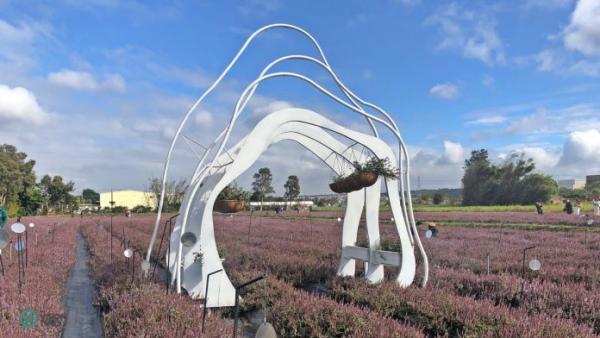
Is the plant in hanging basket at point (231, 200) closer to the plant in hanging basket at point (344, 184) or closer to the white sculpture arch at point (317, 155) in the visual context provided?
the white sculpture arch at point (317, 155)

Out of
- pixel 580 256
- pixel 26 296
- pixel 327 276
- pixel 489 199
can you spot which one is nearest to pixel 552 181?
pixel 489 199

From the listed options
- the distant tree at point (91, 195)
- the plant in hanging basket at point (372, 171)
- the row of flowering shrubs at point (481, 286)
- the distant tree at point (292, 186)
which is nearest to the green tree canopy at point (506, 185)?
the distant tree at point (292, 186)

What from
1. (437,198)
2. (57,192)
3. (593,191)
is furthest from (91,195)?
(593,191)

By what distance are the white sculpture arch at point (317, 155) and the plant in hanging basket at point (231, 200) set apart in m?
0.47

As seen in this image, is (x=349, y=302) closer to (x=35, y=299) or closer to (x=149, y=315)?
(x=149, y=315)

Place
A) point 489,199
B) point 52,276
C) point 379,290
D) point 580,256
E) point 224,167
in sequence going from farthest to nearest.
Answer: point 489,199 → point 580,256 → point 52,276 → point 224,167 → point 379,290

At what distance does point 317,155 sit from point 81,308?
4.31 meters

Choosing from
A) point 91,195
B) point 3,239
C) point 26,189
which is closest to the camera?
point 3,239

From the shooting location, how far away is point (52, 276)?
8.82 meters

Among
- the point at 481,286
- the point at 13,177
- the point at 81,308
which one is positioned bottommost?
the point at 81,308

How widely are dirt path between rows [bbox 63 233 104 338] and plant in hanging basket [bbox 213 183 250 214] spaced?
7.81 ft

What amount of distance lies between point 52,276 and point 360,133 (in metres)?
6.03

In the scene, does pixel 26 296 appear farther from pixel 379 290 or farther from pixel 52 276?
pixel 379 290

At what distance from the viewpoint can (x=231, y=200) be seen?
7.95 meters
